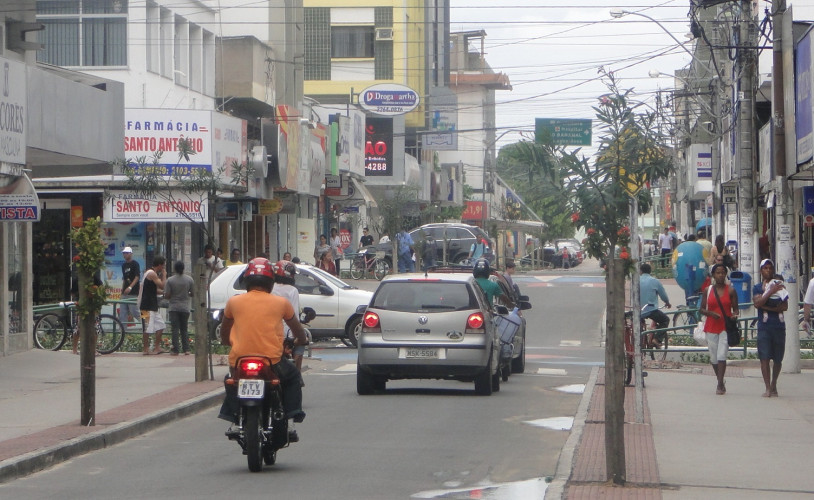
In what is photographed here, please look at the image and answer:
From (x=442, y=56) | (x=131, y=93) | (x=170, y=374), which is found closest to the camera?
(x=170, y=374)

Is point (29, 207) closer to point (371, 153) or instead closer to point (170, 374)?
point (170, 374)

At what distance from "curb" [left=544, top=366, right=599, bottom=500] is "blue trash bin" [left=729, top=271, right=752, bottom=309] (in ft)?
28.8

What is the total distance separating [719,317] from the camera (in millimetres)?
17000

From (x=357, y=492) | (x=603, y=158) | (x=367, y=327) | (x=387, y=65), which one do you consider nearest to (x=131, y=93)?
(x=367, y=327)

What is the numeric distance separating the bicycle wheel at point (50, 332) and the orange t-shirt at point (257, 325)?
13978 mm

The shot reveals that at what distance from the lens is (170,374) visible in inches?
758

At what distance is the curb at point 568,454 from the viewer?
9.22 meters

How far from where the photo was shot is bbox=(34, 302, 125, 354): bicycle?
921 inches

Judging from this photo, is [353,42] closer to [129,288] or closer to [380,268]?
[380,268]

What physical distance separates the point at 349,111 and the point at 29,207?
1311 inches

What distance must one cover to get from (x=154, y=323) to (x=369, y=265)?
22.0m

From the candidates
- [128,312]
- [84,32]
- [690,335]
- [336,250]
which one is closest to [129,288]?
[128,312]

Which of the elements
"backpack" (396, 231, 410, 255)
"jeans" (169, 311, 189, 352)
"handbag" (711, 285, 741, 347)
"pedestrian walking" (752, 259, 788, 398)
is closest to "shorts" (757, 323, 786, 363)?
"pedestrian walking" (752, 259, 788, 398)

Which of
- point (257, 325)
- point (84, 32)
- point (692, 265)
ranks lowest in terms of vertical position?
point (257, 325)
